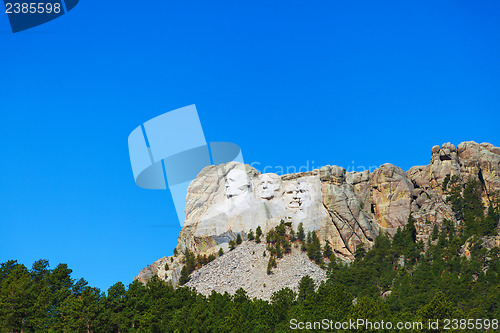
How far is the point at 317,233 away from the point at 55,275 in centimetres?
6790

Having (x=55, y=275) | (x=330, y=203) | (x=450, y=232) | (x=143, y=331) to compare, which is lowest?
(x=143, y=331)

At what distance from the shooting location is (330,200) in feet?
567

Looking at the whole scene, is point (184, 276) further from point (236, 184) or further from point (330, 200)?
point (330, 200)

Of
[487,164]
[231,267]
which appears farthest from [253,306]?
[487,164]

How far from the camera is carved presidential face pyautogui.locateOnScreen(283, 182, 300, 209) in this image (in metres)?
176

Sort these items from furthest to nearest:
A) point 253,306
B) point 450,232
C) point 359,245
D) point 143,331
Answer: point 359,245
point 450,232
point 253,306
point 143,331

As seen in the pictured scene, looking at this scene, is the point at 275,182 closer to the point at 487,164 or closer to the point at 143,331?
the point at 487,164

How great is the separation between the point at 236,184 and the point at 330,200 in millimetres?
21256

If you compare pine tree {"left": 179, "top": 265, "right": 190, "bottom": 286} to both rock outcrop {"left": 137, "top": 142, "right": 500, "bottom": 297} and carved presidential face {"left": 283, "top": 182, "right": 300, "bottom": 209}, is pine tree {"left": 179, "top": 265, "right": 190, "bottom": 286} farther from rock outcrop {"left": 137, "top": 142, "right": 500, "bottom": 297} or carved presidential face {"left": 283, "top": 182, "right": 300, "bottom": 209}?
carved presidential face {"left": 283, "top": 182, "right": 300, "bottom": 209}

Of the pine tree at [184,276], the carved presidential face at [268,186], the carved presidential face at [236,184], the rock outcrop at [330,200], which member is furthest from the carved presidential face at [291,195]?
the pine tree at [184,276]

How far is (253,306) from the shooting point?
4392 inches

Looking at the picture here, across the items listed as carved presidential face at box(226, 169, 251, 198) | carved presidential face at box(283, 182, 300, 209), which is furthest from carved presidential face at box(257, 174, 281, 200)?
carved presidential face at box(226, 169, 251, 198)

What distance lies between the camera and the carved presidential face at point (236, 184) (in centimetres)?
17800

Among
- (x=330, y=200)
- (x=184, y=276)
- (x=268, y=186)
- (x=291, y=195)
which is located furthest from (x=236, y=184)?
(x=184, y=276)
